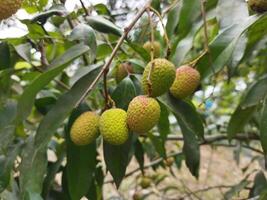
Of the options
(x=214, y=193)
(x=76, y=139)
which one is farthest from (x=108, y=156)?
(x=214, y=193)

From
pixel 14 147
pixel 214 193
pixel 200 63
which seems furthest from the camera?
pixel 214 193

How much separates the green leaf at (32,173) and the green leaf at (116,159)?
0.41 feet

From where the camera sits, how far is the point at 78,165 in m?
0.97

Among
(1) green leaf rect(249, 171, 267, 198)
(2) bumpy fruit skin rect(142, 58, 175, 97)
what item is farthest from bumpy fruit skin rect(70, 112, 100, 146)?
(1) green leaf rect(249, 171, 267, 198)

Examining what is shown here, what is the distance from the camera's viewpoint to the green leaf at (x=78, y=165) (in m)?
0.96

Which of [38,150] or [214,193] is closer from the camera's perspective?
[38,150]

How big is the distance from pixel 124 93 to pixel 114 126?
184 mm

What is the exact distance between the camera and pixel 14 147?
1.09m

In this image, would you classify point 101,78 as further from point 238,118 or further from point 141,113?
point 238,118

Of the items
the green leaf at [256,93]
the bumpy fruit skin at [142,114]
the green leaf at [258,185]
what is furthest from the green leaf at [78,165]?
the green leaf at [258,185]

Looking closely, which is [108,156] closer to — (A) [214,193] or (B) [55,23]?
(B) [55,23]

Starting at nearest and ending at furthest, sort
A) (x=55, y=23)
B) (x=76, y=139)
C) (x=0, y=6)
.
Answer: (x=0, y=6)
(x=76, y=139)
(x=55, y=23)

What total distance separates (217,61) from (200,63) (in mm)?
45

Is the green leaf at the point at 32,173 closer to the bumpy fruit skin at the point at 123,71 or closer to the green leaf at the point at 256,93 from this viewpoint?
the bumpy fruit skin at the point at 123,71
